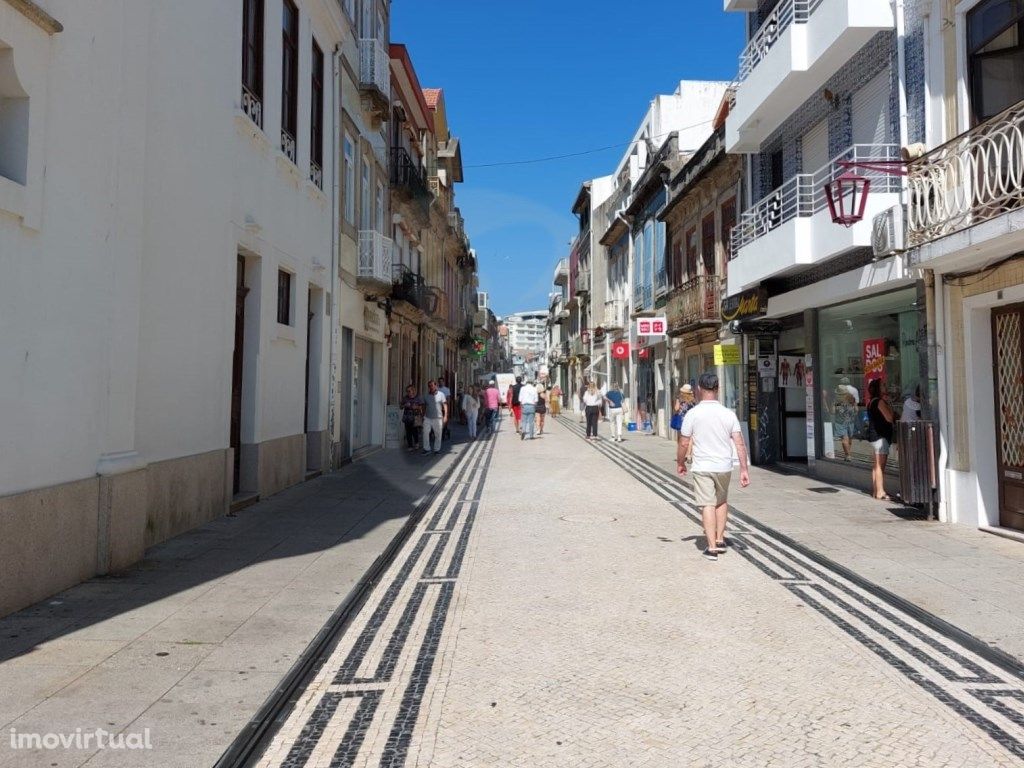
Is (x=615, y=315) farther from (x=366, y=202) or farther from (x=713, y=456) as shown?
(x=713, y=456)

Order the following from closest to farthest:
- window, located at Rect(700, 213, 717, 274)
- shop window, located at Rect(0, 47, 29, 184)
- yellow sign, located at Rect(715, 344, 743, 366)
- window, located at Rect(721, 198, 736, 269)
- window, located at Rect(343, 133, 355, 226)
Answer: shop window, located at Rect(0, 47, 29, 184) < window, located at Rect(343, 133, 355, 226) < yellow sign, located at Rect(715, 344, 743, 366) < window, located at Rect(721, 198, 736, 269) < window, located at Rect(700, 213, 717, 274)

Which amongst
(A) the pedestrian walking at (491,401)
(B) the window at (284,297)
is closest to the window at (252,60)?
(B) the window at (284,297)

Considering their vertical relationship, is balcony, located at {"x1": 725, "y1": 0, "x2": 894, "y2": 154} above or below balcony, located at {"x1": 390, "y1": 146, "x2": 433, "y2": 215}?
below

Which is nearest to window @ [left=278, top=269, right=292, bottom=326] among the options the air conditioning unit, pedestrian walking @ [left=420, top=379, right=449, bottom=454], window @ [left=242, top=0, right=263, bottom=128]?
window @ [left=242, top=0, right=263, bottom=128]

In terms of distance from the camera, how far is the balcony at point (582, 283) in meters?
43.2

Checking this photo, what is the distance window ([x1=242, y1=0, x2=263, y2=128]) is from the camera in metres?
10.1

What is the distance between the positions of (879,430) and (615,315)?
75.4ft

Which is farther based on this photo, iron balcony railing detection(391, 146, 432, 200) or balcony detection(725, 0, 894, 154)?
iron balcony railing detection(391, 146, 432, 200)

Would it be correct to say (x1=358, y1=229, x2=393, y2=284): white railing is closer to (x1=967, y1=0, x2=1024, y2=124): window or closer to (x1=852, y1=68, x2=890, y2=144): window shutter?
(x1=852, y1=68, x2=890, y2=144): window shutter

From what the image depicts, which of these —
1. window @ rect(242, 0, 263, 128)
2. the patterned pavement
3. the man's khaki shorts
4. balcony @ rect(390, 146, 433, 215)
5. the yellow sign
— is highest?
balcony @ rect(390, 146, 433, 215)

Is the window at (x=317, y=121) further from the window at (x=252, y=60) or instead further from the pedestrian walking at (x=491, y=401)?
the pedestrian walking at (x=491, y=401)

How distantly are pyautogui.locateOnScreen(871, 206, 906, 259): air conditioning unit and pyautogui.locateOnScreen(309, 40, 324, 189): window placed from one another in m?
8.90

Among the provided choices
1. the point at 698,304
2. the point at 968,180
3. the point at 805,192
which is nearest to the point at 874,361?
the point at 805,192

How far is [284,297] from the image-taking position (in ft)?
39.3
